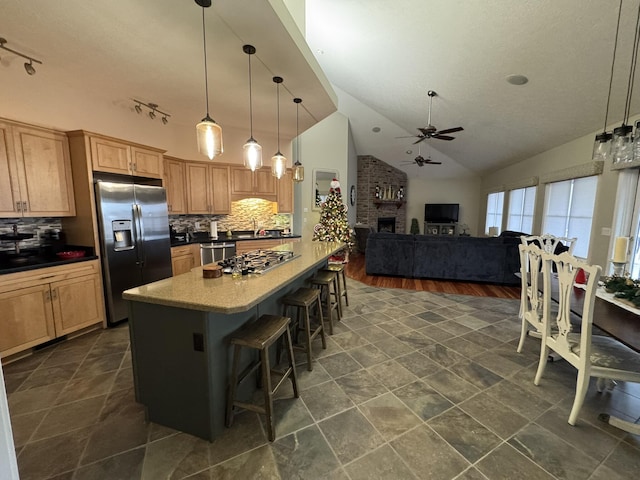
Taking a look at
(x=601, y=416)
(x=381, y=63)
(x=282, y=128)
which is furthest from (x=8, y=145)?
(x=601, y=416)

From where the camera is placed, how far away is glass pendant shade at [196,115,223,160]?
2062 millimetres

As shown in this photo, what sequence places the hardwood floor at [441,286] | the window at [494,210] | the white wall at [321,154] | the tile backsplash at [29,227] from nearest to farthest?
the tile backsplash at [29,227], the hardwood floor at [441,286], the white wall at [321,154], the window at [494,210]

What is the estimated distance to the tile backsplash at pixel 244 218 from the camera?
16.6 ft

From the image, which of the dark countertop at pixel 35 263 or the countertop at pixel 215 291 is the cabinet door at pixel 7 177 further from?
the countertop at pixel 215 291

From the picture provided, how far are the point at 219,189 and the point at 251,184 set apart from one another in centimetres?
60

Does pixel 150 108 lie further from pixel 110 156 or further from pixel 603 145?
pixel 603 145

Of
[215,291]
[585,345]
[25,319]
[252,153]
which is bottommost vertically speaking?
[25,319]

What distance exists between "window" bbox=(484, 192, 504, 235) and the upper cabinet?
29.8 feet

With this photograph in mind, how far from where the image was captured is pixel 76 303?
296 centimetres

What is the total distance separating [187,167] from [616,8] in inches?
208

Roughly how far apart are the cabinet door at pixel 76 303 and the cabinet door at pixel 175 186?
1.67m

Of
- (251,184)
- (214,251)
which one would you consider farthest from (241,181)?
(214,251)

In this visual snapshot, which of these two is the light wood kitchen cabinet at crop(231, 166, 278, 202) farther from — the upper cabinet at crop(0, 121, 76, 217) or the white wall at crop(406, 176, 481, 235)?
the white wall at crop(406, 176, 481, 235)

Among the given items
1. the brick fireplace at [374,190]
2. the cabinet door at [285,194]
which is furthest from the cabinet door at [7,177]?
the brick fireplace at [374,190]
